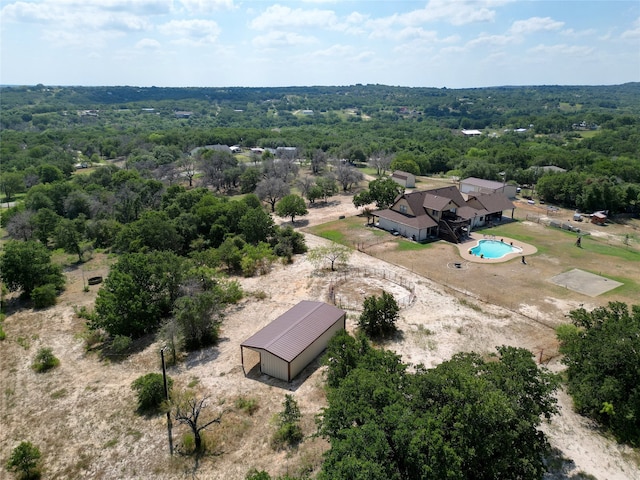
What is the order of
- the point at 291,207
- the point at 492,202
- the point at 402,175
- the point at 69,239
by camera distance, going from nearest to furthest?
the point at 69,239, the point at 492,202, the point at 291,207, the point at 402,175

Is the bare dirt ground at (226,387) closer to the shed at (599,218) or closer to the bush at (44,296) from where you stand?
the bush at (44,296)

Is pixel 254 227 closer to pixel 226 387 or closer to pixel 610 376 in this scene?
pixel 226 387

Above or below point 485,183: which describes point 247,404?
below

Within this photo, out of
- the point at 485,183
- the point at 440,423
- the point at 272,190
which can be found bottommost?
the point at 485,183

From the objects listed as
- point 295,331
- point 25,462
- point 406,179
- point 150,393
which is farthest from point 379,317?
point 406,179

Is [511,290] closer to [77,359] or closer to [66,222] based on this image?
[77,359]

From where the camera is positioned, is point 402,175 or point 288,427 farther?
point 402,175

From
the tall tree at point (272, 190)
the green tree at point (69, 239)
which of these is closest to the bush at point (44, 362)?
the green tree at point (69, 239)

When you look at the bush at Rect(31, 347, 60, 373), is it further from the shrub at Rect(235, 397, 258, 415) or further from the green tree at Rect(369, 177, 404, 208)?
the green tree at Rect(369, 177, 404, 208)
